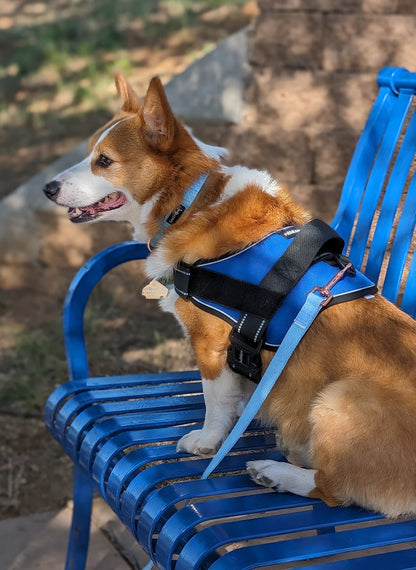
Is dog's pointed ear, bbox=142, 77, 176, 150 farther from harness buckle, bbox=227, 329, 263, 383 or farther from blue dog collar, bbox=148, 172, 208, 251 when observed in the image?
harness buckle, bbox=227, 329, 263, 383

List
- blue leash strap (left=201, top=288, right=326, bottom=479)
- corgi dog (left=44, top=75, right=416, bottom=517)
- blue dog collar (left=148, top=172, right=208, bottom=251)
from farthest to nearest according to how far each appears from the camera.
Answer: blue dog collar (left=148, top=172, right=208, bottom=251) < blue leash strap (left=201, top=288, right=326, bottom=479) < corgi dog (left=44, top=75, right=416, bottom=517)

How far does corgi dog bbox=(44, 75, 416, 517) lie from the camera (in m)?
1.94

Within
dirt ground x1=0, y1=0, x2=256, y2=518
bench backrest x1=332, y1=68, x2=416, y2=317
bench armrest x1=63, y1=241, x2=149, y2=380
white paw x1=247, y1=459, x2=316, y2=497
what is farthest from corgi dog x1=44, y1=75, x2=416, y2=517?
dirt ground x1=0, y1=0, x2=256, y2=518

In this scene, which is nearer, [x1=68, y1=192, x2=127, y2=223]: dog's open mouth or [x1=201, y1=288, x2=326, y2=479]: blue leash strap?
[x1=201, y1=288, x2=326, y2=479]: blue leash strap

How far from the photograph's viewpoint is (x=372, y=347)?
2076 millimetres

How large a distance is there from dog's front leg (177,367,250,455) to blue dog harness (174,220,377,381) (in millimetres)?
71

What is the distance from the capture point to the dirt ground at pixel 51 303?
3529mm

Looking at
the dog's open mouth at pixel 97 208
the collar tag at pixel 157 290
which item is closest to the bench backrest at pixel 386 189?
the collar tag at pixel 157 290

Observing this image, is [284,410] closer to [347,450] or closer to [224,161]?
[347,450]

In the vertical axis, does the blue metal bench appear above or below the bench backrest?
below

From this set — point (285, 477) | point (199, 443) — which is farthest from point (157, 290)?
point (285, 477)

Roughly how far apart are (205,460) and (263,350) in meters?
0.37

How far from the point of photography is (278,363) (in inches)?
83.4

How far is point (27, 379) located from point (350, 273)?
230 cm
